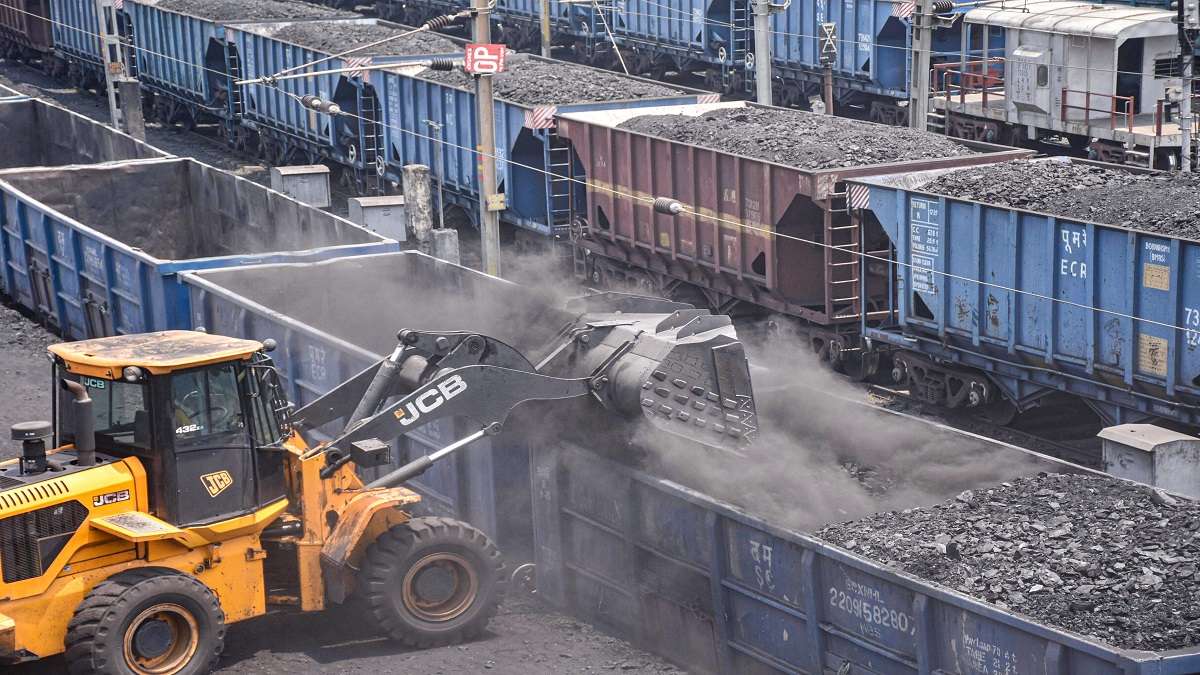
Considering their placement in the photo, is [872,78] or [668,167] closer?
[668,167]

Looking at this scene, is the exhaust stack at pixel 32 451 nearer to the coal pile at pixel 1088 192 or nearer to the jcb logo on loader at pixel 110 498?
the jcb logo on loader at pixel 110 498

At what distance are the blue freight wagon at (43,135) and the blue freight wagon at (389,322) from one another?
1177cm

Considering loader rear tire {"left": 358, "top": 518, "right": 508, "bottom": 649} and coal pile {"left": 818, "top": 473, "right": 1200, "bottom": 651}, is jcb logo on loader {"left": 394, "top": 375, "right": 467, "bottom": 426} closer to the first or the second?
loader rear tire {"left": 358, "top": 518, "right": 508, "bottom": 649}

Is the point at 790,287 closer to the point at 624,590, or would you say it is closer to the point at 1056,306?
the point at 1056,306

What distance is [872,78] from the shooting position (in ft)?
113

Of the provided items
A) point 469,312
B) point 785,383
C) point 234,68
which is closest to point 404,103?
point 234,68

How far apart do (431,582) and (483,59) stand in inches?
394

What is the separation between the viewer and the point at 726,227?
21328mm

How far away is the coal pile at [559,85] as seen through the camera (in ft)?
89.2

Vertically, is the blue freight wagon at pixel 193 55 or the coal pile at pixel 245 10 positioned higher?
the coal pile at pixel 245 10

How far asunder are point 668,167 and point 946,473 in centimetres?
1077

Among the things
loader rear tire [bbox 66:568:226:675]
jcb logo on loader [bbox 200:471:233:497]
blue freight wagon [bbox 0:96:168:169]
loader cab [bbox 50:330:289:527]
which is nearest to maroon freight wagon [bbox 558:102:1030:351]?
blue freight wagon [bbox 0:96:168:169]

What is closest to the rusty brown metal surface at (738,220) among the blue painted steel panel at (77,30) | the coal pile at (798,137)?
the coal pile at (798,137)

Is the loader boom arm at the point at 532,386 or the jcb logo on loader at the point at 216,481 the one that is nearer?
the jcb logo on loader at the point at 216,481
